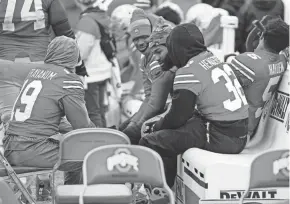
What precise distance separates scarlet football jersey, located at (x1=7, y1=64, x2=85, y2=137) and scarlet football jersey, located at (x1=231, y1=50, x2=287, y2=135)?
1225 millimetres

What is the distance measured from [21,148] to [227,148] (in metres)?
1.47

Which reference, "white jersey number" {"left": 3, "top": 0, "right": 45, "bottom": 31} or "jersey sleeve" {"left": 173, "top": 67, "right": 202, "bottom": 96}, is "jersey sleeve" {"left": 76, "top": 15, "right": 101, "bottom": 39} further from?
"jersey sleeve" {"left": 173, "top": 67, "right": 202, "bottom": 96}

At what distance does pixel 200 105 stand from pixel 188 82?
0.23 meters

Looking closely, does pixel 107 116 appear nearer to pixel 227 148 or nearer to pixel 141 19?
pixel 141 19

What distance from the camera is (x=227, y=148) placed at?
19.9ft

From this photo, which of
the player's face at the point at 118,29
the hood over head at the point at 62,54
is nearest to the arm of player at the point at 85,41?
the player's face at the point at 118,29

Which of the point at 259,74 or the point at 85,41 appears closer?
the point at 259,74

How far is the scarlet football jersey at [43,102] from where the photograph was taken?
6.07 m

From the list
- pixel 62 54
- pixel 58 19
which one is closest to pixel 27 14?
pixel 58 19

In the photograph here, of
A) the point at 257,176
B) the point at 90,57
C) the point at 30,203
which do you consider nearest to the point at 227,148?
the point at 257,176

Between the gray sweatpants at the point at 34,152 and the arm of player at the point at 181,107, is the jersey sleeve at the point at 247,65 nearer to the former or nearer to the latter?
the arm of player at the point at 181,107

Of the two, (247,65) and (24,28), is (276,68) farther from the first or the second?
(24,28)

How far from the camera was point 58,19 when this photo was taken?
7.03 m

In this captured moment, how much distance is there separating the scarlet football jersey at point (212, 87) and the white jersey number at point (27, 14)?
154cm
